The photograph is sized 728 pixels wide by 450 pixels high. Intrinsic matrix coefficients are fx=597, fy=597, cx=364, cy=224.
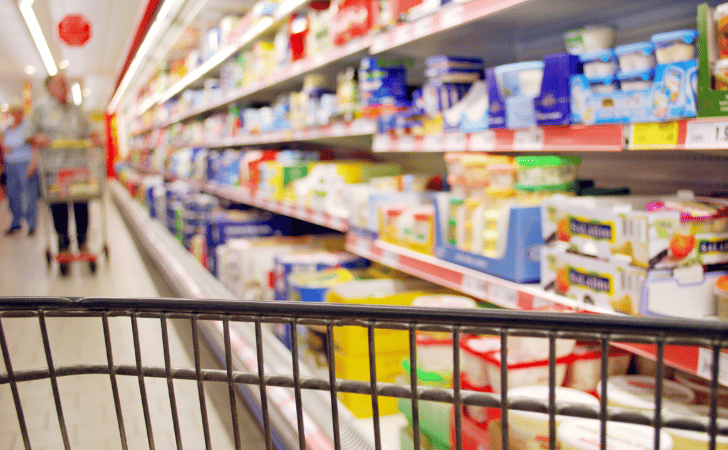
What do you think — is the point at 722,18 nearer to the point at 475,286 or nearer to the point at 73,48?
the point at 475,286

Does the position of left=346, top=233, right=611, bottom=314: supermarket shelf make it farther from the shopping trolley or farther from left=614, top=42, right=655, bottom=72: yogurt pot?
the shopping trolley

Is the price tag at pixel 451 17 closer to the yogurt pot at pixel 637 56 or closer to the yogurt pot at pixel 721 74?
the yogurt pot at pixel 637 56

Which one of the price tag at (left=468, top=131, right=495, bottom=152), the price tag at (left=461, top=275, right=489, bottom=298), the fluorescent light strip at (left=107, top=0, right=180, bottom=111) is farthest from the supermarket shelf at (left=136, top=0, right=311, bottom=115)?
the price tag at (left=461, top=275, right=489, bottom=298)

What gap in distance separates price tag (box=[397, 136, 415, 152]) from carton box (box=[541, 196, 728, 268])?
83 centimetres

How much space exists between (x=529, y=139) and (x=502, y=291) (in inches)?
15.1

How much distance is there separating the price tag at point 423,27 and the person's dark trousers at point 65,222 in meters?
4.74

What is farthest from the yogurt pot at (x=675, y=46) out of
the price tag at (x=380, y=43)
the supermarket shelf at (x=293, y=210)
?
the supermarket shelf at (x=293, y=210)

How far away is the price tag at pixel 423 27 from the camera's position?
5.75 feet

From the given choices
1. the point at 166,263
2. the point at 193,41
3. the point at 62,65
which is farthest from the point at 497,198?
the point at 62,65

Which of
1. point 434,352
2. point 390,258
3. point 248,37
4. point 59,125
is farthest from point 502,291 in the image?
point 59,125

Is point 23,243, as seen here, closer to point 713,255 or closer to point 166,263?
point 166,263

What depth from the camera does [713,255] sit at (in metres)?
1.13

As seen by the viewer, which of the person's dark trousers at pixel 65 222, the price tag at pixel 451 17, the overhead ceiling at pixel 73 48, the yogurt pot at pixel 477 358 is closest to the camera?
the yogurt pot at pixel 477 358

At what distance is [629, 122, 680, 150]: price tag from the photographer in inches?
43.1
